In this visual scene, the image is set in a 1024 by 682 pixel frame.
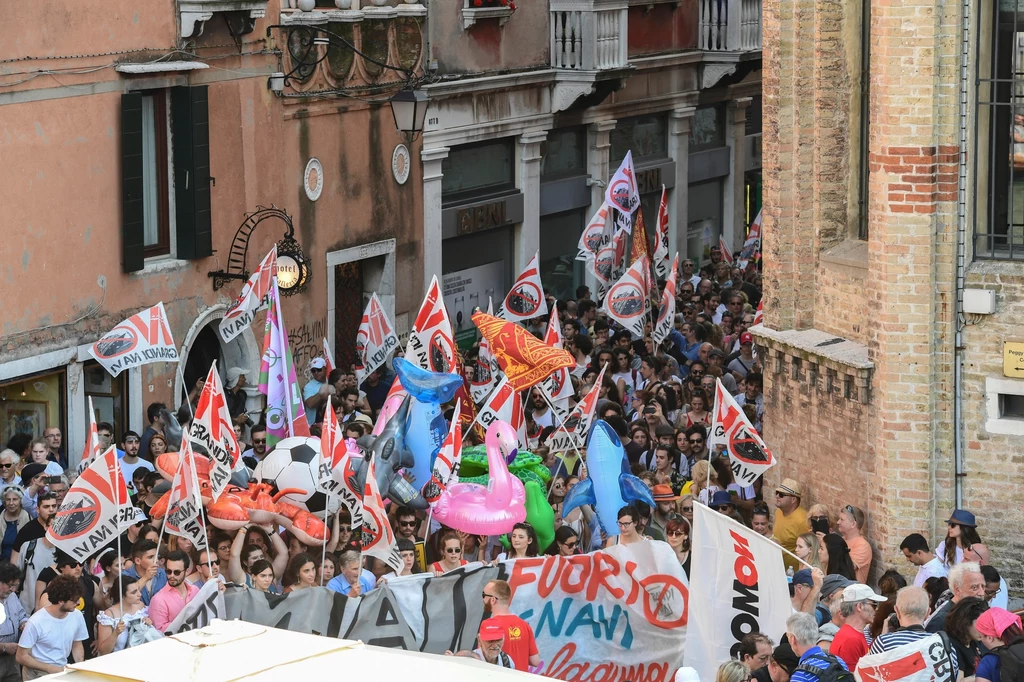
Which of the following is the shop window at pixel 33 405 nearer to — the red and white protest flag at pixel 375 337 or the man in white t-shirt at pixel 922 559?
the red and white protest flag at pixel 375 337

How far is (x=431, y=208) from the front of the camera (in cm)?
2503

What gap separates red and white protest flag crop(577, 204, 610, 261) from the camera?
74.1 feet

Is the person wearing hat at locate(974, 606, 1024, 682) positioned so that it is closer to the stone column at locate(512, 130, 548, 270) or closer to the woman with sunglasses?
the woman with sunglasses

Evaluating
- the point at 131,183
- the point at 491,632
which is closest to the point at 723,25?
the point at 131,183

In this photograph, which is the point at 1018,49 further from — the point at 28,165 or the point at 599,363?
the point at 28,165

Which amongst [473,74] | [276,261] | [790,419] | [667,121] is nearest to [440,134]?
[473,74]

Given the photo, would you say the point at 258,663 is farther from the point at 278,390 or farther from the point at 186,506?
the point at 278,390

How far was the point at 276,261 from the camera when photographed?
19891 mm

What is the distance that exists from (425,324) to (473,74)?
31.5 ft

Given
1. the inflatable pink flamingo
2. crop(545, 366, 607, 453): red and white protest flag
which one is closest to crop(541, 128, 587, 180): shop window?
crop(545, 366, 607, 453): red and white protest flag

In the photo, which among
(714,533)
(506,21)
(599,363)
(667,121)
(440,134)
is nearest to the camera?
(714,533)

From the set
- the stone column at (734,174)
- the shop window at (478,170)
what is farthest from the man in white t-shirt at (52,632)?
the stone column at (734,174)

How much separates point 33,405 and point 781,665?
10.4 meters

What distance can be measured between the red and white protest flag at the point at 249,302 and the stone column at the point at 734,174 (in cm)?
1714
